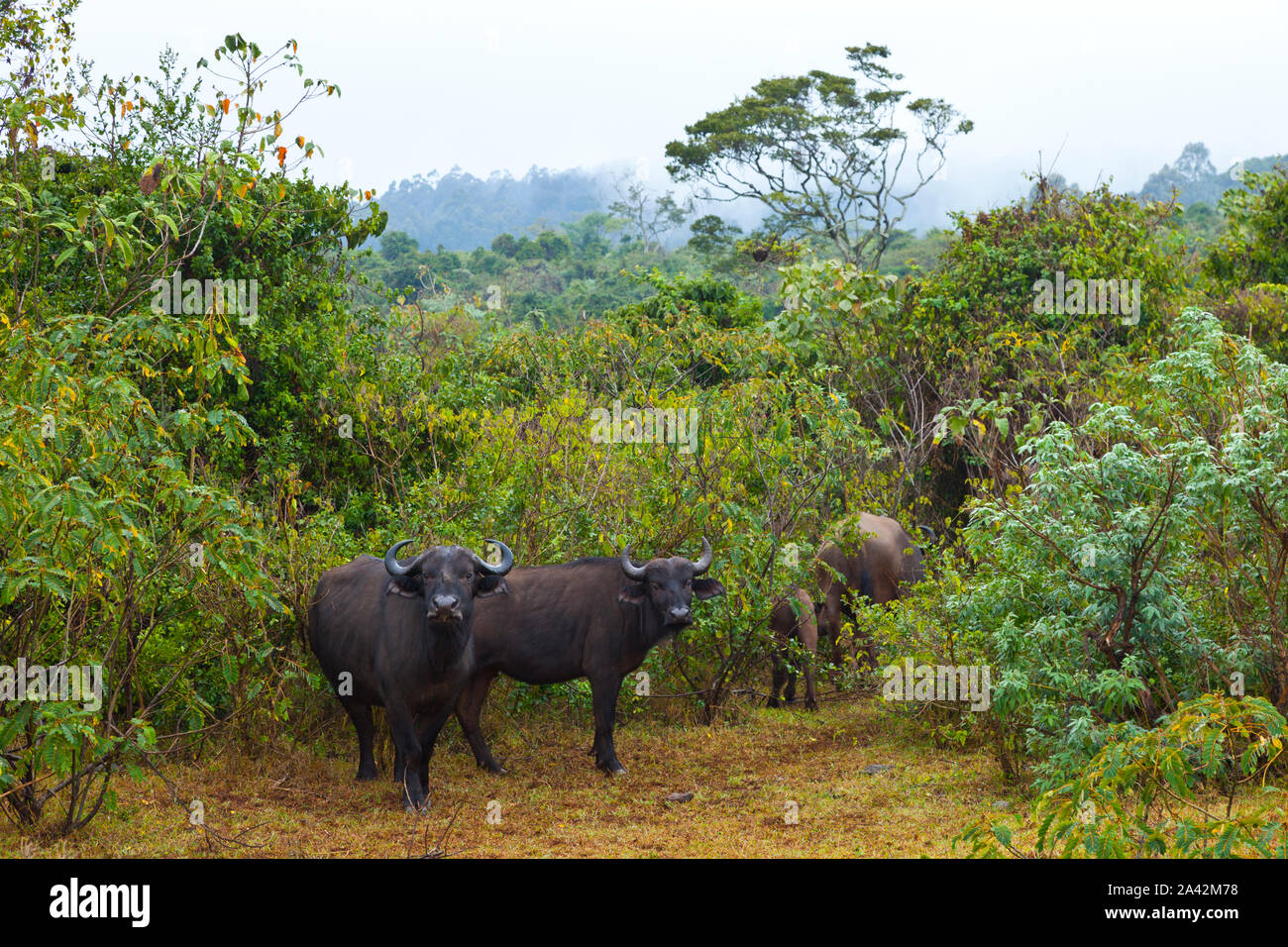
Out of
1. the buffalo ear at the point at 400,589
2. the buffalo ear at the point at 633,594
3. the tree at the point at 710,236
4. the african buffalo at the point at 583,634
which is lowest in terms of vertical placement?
the african buffalo at the point at 583,634

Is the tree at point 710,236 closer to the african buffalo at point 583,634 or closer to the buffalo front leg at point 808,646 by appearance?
the buffalo front leg at point 808,646

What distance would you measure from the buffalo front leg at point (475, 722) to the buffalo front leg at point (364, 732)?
616 millimetres

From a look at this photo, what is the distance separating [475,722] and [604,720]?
93 centimetres

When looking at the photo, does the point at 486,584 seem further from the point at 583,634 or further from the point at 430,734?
the point at 583,634

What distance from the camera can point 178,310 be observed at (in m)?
9.57

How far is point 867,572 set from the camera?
39.2 feet

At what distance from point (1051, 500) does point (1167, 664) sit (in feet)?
4.44

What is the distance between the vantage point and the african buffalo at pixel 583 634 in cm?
860

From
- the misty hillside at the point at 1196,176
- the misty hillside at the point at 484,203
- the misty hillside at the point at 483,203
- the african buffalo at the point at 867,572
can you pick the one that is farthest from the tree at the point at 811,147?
the misty hillside at the point at 483,203

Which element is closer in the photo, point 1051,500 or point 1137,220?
point 1051,500

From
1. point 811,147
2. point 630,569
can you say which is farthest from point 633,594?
point 811,147

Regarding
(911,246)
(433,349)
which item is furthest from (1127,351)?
(911,246)

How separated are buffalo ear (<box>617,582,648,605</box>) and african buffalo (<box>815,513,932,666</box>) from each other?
3531 mm

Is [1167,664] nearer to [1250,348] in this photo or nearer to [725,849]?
[1250,348]
